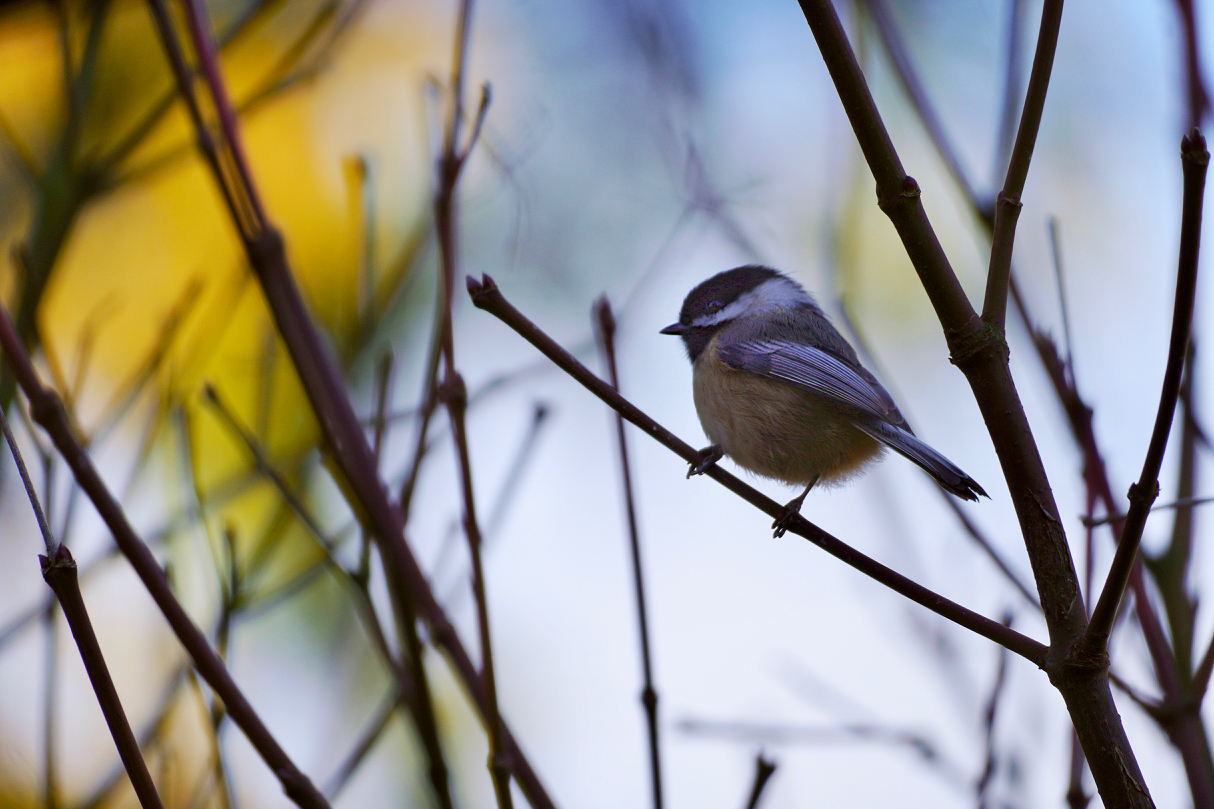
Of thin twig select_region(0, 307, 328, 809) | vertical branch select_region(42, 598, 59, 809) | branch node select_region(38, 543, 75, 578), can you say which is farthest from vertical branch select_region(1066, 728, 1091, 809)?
vertical branch select_region(42, 598, 59, 809)

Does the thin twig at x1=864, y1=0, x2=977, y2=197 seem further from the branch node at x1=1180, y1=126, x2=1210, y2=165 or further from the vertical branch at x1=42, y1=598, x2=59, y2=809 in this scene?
the vertical branch at x1=42, y1=598, x2=59, y2=809

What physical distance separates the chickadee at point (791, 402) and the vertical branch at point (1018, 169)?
2.97 ft

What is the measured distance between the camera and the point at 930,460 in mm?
2047

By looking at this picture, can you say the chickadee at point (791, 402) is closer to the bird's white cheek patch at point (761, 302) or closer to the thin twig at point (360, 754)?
the bird's white cheek patch at point (761, 302)

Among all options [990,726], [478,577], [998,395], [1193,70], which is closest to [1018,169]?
[998,395]

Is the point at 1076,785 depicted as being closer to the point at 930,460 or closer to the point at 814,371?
the point at 930,460

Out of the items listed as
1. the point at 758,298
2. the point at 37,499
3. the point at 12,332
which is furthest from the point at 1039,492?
the point at 758,298

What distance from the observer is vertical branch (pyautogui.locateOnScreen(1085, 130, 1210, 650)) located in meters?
1.00

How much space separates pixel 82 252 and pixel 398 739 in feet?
8.89

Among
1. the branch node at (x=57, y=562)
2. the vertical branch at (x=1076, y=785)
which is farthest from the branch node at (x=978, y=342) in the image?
the branch node at (x=57, y=562)

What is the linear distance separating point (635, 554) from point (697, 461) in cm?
18

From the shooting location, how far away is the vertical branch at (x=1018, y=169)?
137cm

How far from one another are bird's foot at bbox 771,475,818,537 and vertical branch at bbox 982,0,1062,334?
452mm

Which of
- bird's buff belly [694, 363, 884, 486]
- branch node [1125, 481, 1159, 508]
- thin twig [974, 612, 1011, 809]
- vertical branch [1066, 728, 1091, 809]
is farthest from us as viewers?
bird's buff belly [694, 363, 884, 486]
